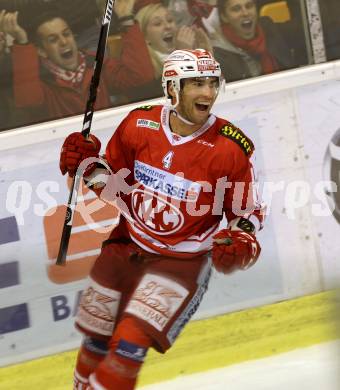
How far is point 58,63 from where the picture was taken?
496cm

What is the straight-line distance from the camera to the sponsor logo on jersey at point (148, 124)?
3.78 m

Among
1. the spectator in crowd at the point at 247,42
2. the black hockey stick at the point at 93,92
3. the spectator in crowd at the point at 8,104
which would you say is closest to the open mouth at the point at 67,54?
the spectator in crowd at the point at 8,104

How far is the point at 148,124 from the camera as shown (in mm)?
3795

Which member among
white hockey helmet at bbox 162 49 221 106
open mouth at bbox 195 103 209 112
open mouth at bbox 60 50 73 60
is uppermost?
white hockey helmet at bbox 162 49 221 106

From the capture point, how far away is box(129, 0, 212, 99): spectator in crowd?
4.96 metres

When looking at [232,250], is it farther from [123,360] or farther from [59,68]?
[59,68]

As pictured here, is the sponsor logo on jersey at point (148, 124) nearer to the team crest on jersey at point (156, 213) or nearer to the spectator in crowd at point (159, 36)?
the team crest on jersey at point (156, 213)

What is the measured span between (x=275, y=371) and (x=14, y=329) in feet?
4.49

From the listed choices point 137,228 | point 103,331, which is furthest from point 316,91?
point 103,331

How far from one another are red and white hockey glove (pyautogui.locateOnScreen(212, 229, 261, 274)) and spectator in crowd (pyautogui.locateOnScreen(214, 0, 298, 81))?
1.73m

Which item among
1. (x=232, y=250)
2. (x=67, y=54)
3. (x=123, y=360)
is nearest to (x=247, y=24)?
(x=67, y=54)

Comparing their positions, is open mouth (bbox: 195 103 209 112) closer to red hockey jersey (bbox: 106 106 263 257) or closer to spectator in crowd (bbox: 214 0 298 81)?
red hockey jersey (bbox: 106 106 263 257)

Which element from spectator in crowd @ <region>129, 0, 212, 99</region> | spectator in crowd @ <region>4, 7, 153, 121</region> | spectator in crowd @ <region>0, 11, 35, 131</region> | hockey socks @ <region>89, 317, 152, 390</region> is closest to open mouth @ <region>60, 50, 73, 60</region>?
spectator in crowd @ <region>4, 7, 153, 121</region>

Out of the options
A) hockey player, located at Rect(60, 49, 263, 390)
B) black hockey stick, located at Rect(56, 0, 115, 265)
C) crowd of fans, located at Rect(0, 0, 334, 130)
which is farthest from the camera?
crowd of fans, located at Rect(0, 0, 334, 130)
